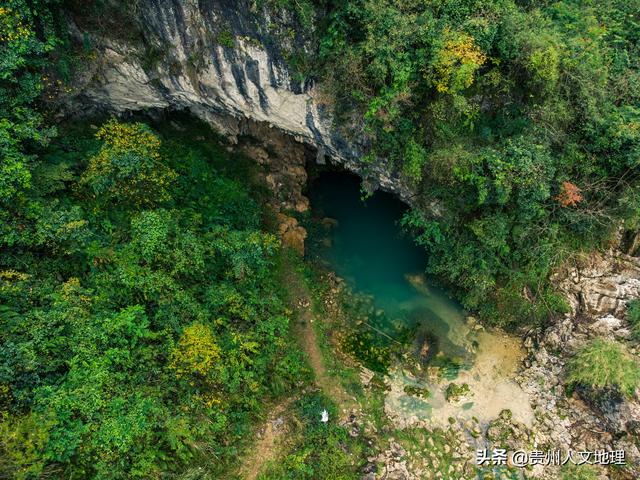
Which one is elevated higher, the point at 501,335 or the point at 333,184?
the point at 333,184

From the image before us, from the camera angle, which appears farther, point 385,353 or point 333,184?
point 333,184

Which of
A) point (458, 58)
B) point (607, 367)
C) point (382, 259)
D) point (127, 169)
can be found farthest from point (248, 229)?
point (607, 367)

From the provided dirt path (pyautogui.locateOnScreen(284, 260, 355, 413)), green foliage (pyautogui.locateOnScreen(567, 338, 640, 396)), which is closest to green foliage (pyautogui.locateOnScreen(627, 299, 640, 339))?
green foliage (pyautogui.locateOnScreen(567, 338, 640, 396))

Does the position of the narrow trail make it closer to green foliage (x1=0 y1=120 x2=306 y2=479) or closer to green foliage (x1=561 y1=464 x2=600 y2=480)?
green foliage (x1=0 y1=120 x2=306 y2=479)

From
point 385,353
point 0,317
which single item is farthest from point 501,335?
point 0,317

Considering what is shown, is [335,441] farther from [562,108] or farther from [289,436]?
[562,108]

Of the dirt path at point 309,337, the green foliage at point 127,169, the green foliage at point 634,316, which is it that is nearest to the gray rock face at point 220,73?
the green foliage at point 127,169
